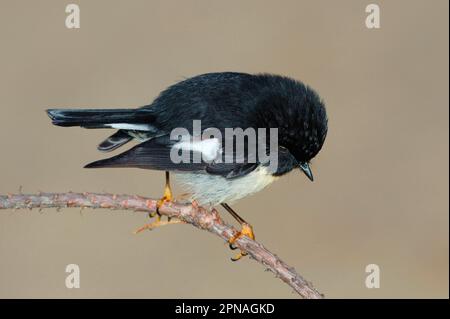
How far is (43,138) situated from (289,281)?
629 centimetres

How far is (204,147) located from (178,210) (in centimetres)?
75

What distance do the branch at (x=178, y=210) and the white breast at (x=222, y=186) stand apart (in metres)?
0.66

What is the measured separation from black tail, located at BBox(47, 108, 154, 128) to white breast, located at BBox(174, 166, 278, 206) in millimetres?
492

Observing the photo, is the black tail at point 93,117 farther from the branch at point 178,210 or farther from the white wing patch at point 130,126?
the branch at point 178,210

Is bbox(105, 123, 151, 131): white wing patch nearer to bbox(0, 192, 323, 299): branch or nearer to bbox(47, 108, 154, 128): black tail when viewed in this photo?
bbox(47, 108, 154, 128): black tail

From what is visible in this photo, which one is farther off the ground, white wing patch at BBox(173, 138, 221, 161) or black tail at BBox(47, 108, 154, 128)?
black tail at BBox(47, 108, 154, 128)

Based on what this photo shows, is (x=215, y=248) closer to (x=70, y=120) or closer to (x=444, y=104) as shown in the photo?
(x=444, y=104)

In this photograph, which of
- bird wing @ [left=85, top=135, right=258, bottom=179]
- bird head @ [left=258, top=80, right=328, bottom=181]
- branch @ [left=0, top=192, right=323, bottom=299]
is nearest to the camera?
branch @ [left=0, top=192, right=323, bottom=299]

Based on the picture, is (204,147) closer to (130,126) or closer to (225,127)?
(225,127)

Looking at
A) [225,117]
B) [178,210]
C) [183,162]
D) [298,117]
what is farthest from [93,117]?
[298,117]

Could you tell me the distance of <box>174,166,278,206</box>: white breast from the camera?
15.7ft

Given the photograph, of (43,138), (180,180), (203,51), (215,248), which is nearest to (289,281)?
(180,180)

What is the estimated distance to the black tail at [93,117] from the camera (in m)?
4.71

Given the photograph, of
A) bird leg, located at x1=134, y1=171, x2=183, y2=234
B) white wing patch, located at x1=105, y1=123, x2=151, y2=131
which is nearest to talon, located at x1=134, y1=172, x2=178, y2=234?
bird leg, located at x1=134, y1=171, x2=183, y2=234
